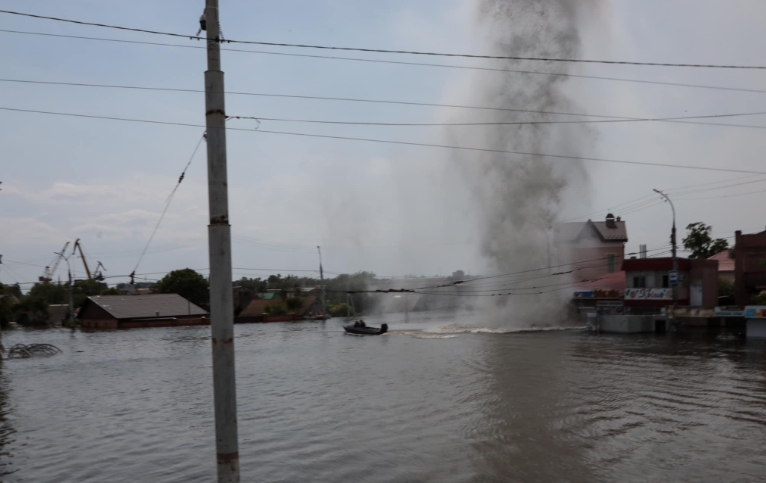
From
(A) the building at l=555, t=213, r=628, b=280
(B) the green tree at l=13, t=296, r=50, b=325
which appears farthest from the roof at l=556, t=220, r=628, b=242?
(B) the green tree at l=13, t=296, r=50, b=325

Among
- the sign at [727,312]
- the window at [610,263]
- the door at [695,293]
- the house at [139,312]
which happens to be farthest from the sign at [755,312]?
the house at [139,312]

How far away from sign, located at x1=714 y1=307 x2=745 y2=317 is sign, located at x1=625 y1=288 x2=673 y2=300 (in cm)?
579

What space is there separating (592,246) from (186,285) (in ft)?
241

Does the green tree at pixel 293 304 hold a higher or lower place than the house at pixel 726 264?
lower

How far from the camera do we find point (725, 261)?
246ft

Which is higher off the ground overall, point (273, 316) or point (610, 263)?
point (610, 263)

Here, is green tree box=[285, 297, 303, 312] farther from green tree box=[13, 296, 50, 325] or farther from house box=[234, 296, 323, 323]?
green tree box=[13, 296, 50, 325]

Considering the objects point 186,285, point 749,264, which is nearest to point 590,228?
point 749,264

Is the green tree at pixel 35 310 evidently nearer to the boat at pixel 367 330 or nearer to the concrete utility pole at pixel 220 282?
the boat at pixel 367 330

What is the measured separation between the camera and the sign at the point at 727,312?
55.2m

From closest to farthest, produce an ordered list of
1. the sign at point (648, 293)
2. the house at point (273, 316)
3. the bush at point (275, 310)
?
the sign at point (648, 293) → the house at point (273, 316) → the bush at point (275, 310)

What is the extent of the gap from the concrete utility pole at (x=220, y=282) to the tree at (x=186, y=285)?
11889cm

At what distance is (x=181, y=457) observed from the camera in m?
20.4

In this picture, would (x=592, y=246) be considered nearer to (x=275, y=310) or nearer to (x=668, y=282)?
(x=668, y=282)
